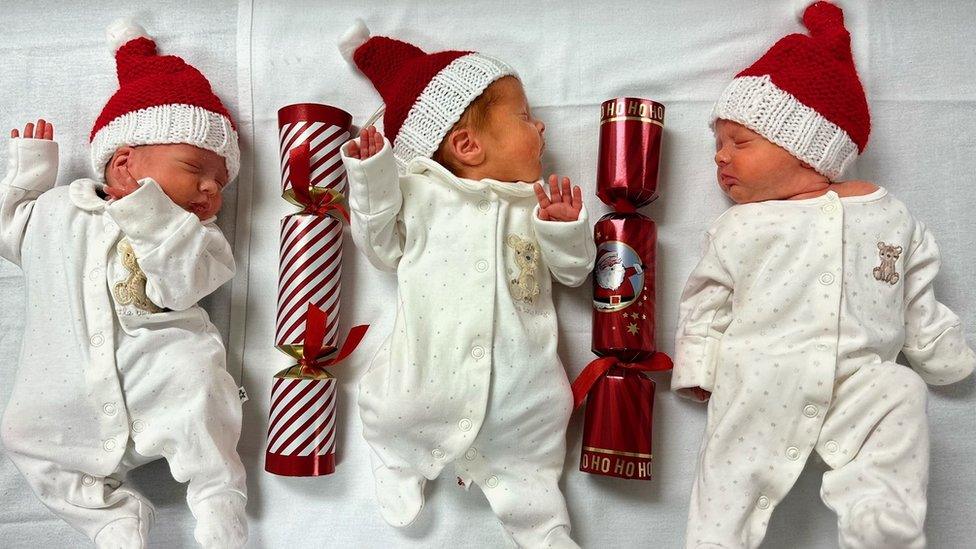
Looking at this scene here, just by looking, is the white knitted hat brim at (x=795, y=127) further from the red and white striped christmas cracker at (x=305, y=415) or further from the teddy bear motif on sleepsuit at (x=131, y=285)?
the teddy bear motif on sleepsuit at (x=131, y=285)

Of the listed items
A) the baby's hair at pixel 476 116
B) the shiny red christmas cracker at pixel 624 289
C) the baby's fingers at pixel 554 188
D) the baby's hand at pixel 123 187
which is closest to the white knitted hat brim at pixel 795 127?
the shiny red christmas cracker at pixel 624 289

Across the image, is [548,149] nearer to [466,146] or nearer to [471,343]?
[466,146]

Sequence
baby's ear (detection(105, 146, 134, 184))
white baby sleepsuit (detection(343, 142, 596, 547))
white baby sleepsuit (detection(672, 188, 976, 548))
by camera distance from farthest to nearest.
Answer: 1. baby's ear (detection(105, 146, 134, 184))
2. white baby sleepsuit (detection(343, 142, 596, 547))
3. white baby sleepsuit (detection(672, 188, 976, 548))

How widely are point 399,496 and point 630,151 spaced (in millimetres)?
872

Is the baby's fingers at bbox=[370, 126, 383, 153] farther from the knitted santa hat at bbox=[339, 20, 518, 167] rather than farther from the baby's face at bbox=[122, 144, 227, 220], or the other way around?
the baby's face at bbox=[122, 144, 227, 220]

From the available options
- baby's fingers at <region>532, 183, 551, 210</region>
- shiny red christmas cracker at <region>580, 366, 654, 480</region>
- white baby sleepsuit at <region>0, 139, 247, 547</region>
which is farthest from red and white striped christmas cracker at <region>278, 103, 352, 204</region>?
shiny red christmas cracker at <region>580, 366, 654, 480</region>

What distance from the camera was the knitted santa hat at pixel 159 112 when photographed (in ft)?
5.93

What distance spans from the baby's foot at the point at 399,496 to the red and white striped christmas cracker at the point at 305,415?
0.14 meters

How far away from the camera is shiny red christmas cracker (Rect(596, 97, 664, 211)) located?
1.84 meters

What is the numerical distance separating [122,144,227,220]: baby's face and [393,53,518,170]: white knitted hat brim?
1.35 ft

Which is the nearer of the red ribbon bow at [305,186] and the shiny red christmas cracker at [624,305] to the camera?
the shiny red christmas cracker at [624,305]

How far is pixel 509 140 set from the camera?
1.80 metres

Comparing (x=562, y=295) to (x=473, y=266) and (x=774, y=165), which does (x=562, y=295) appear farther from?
(x=774, y=165)

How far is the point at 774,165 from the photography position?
69.6 inches
